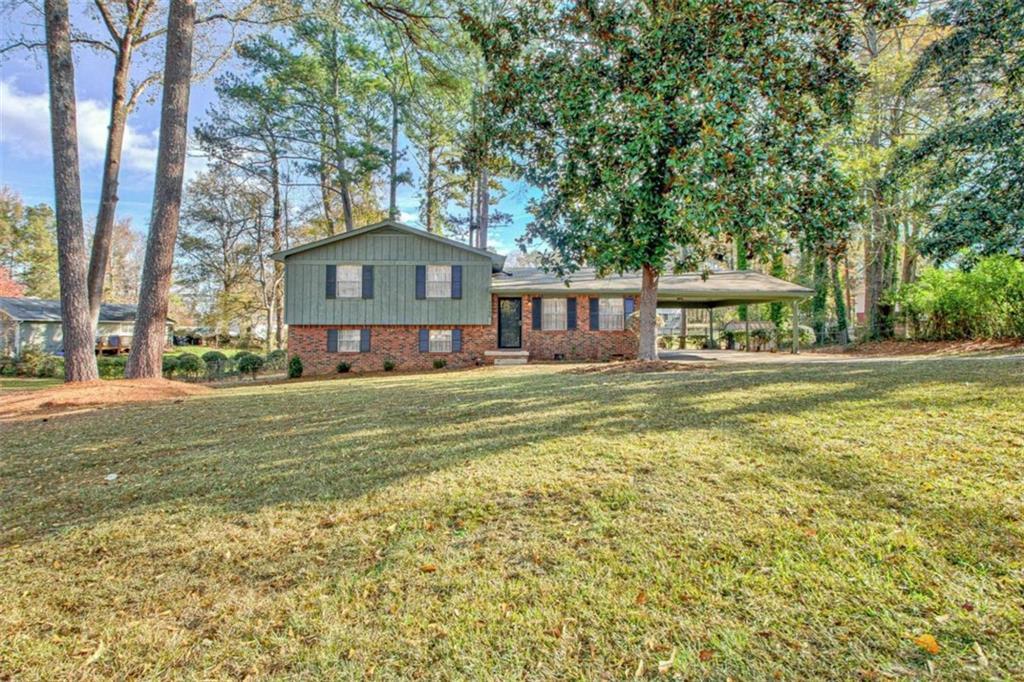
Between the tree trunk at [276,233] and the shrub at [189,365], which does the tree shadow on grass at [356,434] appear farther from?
the tree trunk at [276,233]

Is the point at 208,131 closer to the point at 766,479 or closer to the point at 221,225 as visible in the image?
the point at 221,225

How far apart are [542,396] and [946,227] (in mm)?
6983

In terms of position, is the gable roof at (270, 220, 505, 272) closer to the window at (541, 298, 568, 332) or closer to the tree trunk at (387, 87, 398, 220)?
the window at (541, 298, 568, 332)

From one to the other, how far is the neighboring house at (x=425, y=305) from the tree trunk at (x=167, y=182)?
20.1 ft

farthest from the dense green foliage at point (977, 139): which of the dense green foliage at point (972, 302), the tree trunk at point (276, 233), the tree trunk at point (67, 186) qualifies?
the tree trunk at point (276, 233)

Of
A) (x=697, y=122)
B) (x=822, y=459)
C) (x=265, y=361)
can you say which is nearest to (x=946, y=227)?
(x=697, y=122)

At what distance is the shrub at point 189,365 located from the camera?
1625 centimetres

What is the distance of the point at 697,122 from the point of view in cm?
802

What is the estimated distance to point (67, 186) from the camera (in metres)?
9.02

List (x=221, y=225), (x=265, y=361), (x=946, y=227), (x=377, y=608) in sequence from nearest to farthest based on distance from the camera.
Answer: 1. (x=377, y=608)
2. (x=946, y=227)
3. (x=265, y=361)
4. (x=221, y=225)

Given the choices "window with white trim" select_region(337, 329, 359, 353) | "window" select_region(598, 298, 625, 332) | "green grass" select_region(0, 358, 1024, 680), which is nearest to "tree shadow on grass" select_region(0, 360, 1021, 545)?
"green grass" select_region(0, 358, 1024, 680)

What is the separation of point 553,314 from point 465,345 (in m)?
3.29

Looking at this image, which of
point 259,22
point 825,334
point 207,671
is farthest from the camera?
point 825,334

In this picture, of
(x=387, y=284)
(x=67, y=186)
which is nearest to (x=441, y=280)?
(x=387, y=284)
